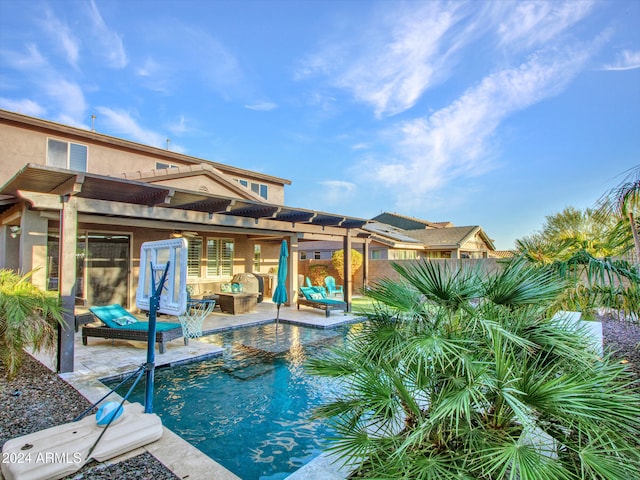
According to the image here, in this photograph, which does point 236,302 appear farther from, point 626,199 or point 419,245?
point 419,245

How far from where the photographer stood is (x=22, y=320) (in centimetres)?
513

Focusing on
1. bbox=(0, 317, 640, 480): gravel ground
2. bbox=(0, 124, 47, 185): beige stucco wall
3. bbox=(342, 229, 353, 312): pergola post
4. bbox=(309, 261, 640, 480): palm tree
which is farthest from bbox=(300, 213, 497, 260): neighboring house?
bbox=(309, 261, 640, 480): palm tree

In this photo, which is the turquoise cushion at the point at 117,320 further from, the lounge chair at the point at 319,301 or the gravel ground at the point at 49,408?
the lounge chair at the point at 319,301

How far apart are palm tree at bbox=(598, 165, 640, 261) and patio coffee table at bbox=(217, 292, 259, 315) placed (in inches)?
399

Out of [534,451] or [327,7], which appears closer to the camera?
[534,451]

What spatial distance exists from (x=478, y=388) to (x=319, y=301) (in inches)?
390

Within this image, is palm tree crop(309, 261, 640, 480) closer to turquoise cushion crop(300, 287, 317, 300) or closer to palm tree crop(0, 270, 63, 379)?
palm tree crop(0, 270, 63, 379)

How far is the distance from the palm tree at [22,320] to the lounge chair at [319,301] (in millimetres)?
7642

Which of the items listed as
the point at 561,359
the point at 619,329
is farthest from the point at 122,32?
the point at 619,329

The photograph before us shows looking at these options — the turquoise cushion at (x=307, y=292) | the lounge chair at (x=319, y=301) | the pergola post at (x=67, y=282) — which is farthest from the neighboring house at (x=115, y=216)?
the turquoise cushion at (x=307, y=292)

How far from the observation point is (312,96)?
54.1 ft

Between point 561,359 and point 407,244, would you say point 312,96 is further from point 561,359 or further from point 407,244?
point 561,359

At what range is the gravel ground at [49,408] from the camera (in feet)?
10.0

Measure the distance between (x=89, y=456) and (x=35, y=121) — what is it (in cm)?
1268
